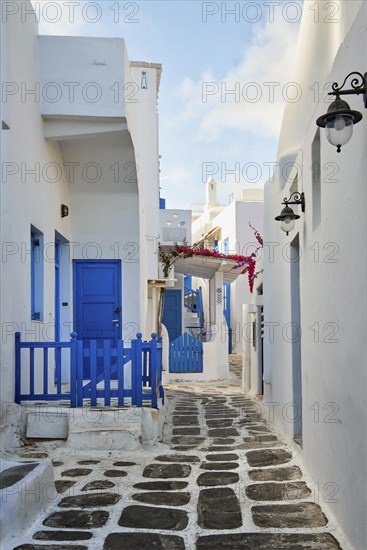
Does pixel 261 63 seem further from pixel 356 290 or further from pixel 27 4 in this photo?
pixel 356 290

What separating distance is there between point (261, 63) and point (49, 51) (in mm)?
2786

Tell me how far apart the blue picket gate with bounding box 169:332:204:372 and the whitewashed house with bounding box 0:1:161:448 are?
5538 mm

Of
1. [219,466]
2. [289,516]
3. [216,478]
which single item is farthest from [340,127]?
[219,466]

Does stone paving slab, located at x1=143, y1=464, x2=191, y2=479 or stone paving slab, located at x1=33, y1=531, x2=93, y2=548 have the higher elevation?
stone paving slab, located at x1=33, y1=531, x2=93, y2=548

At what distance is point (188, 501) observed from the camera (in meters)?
4.35

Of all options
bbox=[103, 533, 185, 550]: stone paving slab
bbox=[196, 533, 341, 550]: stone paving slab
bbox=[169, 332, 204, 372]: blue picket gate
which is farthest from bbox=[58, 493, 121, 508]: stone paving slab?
bbox=[169, 332, 204, 372]: blue picket gate

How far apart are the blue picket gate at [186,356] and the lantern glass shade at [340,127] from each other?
1187 cm

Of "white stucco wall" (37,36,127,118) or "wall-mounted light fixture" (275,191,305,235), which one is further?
"white stucco wall" (37,36,127,118)

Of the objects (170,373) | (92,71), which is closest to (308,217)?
(92,71)

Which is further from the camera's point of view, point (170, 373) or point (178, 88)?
point (170, 373)

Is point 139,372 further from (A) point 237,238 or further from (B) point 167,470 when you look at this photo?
(A) point 237,238

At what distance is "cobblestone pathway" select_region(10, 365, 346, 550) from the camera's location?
11.7 feet

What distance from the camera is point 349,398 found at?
340 centimetres

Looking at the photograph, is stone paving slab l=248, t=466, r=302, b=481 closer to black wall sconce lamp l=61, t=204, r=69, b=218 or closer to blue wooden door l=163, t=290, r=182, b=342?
black wall sconce lamp l=61, t=204, r=69, b=218
